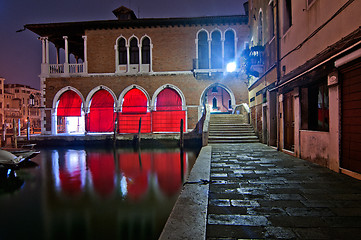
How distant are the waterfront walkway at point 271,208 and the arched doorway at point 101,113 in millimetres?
14508

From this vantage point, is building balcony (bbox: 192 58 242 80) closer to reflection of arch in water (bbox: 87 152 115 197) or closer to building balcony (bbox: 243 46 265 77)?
building balcony (bbox: 243 46 265 77)

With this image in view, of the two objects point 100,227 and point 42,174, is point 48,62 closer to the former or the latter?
point 42,174

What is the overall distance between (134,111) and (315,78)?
44.9 ft

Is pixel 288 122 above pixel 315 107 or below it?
below

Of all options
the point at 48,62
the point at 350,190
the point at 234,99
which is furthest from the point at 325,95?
the point at 48,62

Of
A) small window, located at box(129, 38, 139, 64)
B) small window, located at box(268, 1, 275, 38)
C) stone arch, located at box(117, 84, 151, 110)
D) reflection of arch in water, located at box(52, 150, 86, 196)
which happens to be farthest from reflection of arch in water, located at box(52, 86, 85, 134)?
small window, located at box(268, 1, 275, 38)

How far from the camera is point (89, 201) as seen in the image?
16.5 ft

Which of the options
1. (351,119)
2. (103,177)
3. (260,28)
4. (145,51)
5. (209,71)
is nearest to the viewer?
(351,119)

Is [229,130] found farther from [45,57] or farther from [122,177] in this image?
[45,57]

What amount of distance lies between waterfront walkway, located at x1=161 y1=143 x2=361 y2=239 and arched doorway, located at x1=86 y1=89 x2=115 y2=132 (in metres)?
14.5

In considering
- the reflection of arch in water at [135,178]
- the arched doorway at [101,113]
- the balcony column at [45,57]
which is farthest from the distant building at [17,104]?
the reflection of arch in water at [135,178]

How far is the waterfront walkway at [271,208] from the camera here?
221 centimetres

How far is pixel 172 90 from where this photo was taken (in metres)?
17.2

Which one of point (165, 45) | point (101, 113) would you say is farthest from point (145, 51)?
point (101, 113)
